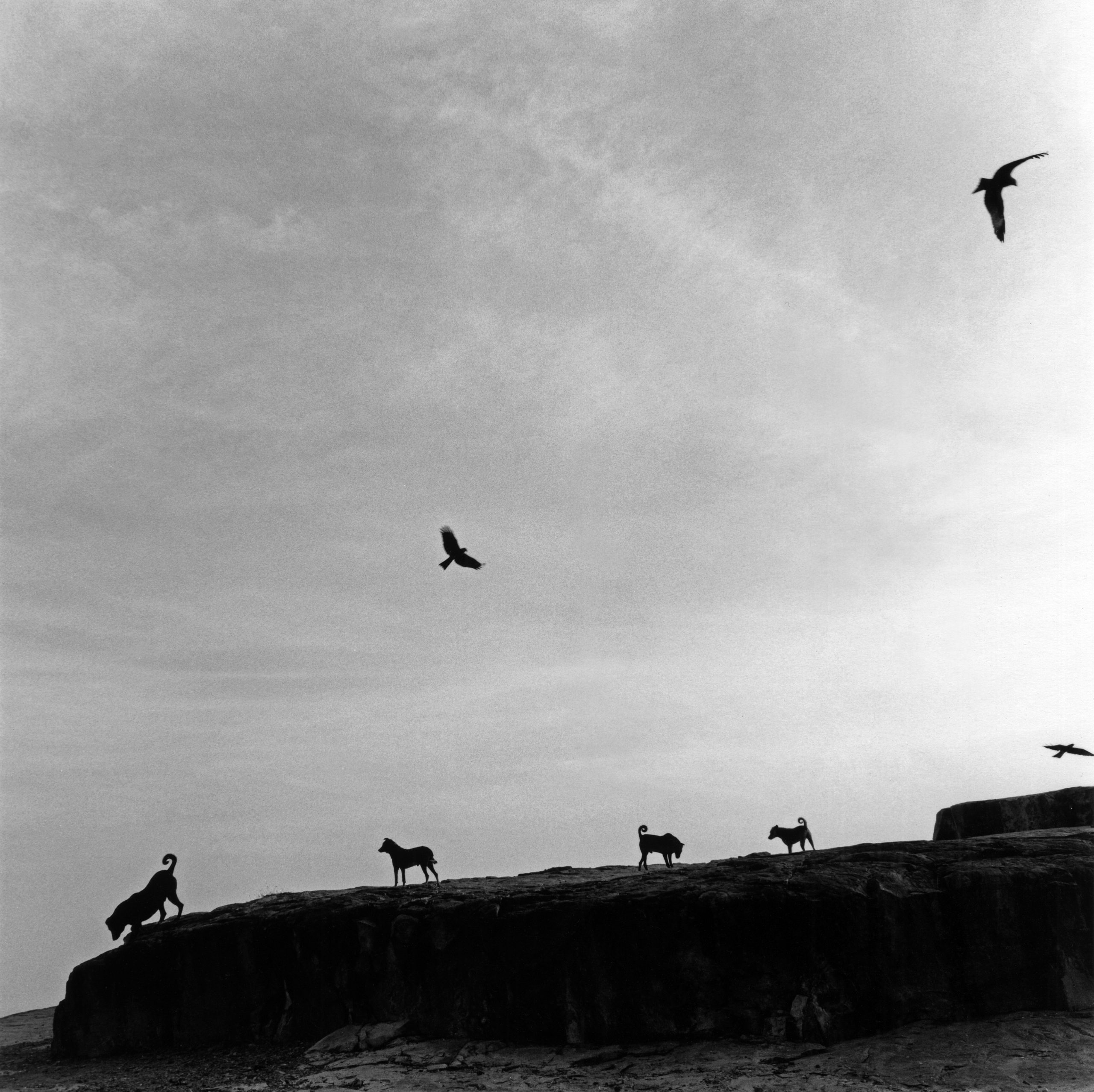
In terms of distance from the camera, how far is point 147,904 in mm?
29594

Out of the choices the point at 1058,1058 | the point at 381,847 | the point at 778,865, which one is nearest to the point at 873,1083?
the point at 1058,1058

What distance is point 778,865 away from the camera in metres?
26.4

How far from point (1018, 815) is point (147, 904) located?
2615cm

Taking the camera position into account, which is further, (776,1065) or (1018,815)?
(1018,815)

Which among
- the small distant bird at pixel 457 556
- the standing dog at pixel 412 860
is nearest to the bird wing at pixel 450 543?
the small distant bird at pixel 457 556

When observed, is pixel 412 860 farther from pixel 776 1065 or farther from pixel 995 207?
pixel 995 207

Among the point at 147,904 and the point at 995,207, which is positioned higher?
the point at 995,207

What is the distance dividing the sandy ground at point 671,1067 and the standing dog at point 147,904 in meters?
4.01

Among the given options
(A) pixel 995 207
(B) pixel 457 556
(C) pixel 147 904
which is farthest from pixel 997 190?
(C) pixel 147 904

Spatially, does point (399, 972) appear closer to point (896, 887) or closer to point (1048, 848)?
point (896, 887)

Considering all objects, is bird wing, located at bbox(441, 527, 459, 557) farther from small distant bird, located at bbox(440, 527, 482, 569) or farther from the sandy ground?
the sandy ground

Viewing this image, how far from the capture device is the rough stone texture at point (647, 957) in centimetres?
2306

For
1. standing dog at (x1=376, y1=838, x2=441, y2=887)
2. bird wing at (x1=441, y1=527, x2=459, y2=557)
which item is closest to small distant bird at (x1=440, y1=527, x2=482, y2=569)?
bird wing at (x1=441, y1=527, x2=459, y2=557)

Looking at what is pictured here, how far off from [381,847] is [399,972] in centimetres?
667
